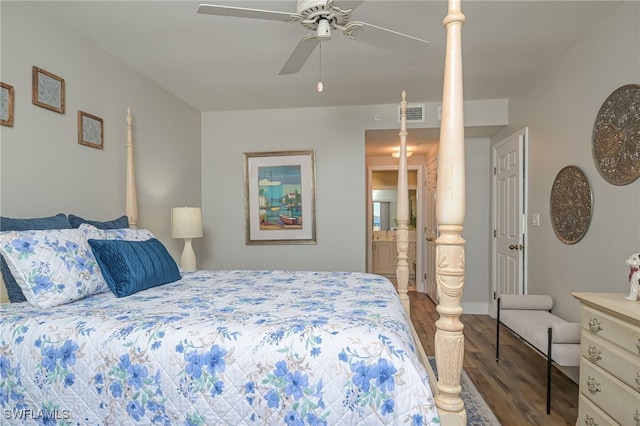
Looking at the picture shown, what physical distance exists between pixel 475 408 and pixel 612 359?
88cm

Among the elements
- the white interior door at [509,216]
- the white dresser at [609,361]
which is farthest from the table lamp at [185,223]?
the white interior door at [509,216]

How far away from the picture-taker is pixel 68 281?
5.49 ft

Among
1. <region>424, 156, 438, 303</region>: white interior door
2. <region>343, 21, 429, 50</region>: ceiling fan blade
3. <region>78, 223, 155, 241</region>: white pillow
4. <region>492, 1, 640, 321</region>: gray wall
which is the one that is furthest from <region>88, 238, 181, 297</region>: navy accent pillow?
<region>424, 156, 438, 303</region>: white interior door

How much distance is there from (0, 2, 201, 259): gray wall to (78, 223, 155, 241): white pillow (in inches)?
16.2

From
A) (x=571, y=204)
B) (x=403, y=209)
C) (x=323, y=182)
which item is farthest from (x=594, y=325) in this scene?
(x=323, y=182)

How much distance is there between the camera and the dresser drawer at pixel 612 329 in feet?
5.13

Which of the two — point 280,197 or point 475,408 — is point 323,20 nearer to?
point 475,408

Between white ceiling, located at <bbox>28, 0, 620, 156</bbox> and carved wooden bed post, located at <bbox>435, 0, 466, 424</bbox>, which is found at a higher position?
white ceiling, located at <bbox>28, 0, 620, 156</bbox>

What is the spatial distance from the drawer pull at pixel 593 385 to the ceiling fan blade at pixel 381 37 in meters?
2.01

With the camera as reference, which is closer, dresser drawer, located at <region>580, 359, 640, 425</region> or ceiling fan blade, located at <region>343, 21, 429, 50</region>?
dresser drawer, located at <region>580, 359, 640, 425</region>

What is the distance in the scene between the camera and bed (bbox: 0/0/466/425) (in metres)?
1.13

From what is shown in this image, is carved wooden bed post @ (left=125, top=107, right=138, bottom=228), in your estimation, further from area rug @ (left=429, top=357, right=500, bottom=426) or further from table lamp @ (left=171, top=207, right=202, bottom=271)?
area rug @ (left=429, top=357, right=500, bottom=426)

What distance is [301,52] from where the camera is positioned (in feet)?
6.79

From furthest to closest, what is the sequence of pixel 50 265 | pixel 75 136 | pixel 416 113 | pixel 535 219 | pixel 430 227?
1. pixel 430 227
2. pixel 416 113
3. pixel 535 219
4. pixel 75 136
5. pixel 50 265
